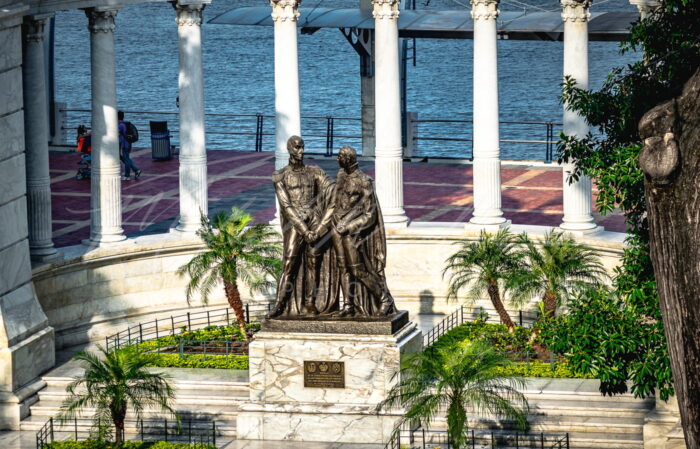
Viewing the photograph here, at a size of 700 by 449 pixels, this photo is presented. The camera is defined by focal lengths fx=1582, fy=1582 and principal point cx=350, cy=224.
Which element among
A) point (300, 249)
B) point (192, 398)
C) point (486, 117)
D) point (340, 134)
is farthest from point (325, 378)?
point (340, 134)

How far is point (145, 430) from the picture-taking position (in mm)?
37906

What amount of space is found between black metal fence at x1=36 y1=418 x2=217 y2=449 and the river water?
65.2m

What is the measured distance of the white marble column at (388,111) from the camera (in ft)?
149

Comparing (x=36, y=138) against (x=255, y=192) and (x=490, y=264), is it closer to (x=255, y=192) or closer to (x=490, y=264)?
(x=255, y=192)

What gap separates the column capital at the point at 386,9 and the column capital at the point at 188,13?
200 inches

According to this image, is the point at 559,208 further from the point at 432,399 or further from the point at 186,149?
the point at 432,399

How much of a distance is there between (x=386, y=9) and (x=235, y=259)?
8.56m

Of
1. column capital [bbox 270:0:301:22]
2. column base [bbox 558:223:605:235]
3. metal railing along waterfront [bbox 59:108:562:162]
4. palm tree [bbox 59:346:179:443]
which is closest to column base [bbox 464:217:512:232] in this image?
column base [bbox 558:223:605:235]

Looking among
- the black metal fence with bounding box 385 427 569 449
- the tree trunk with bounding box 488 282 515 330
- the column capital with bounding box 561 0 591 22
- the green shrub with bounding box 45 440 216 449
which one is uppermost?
the column capital with bounding box 561 0 591 22

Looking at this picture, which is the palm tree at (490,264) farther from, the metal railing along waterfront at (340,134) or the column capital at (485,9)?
the metal railing along waterfront at (340,134)

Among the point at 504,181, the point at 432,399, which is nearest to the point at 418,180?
the point at 504,181

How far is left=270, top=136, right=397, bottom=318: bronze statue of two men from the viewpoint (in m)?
35.8

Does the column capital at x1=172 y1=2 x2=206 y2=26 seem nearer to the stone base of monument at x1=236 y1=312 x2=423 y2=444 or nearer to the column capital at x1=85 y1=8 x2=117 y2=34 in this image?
the column capital at x1=85 y1=8 x2=117 y2=34

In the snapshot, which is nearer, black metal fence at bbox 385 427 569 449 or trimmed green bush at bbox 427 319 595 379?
black metal fence at bbox 385 427 569 449
